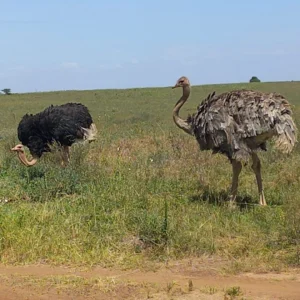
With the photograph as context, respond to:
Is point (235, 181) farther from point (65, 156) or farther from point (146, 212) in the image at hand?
point (65, 156)

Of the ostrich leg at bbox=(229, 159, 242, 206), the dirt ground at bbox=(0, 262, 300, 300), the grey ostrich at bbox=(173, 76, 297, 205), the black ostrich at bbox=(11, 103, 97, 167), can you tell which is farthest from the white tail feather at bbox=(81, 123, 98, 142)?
the dirt ground at bbox=(0, 262, 300, 300)

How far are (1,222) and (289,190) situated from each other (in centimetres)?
374

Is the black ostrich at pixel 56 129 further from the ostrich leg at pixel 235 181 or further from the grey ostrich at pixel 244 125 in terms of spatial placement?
the ostrich leg at pixel 235 181

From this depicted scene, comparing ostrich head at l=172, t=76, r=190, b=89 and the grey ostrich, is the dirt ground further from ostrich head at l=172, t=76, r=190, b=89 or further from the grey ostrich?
ostrich head at l=172, t=76, r=190, b=89

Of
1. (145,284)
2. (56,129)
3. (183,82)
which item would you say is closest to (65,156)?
(56,129)

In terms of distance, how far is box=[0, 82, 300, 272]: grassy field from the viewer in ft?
19.5

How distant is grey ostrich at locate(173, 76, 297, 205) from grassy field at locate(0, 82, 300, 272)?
625mm

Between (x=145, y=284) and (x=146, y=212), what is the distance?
1680 mm

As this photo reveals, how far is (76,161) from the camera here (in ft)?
29.5

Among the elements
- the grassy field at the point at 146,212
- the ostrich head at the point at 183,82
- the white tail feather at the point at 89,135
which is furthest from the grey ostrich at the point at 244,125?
the white tail feather at the point at 89,135

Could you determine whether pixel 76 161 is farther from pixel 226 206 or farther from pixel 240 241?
pixel 240 241

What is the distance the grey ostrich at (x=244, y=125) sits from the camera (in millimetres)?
7324

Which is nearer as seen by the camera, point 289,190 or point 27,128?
point 289,190

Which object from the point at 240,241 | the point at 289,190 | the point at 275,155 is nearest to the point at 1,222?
the point at 240,241
